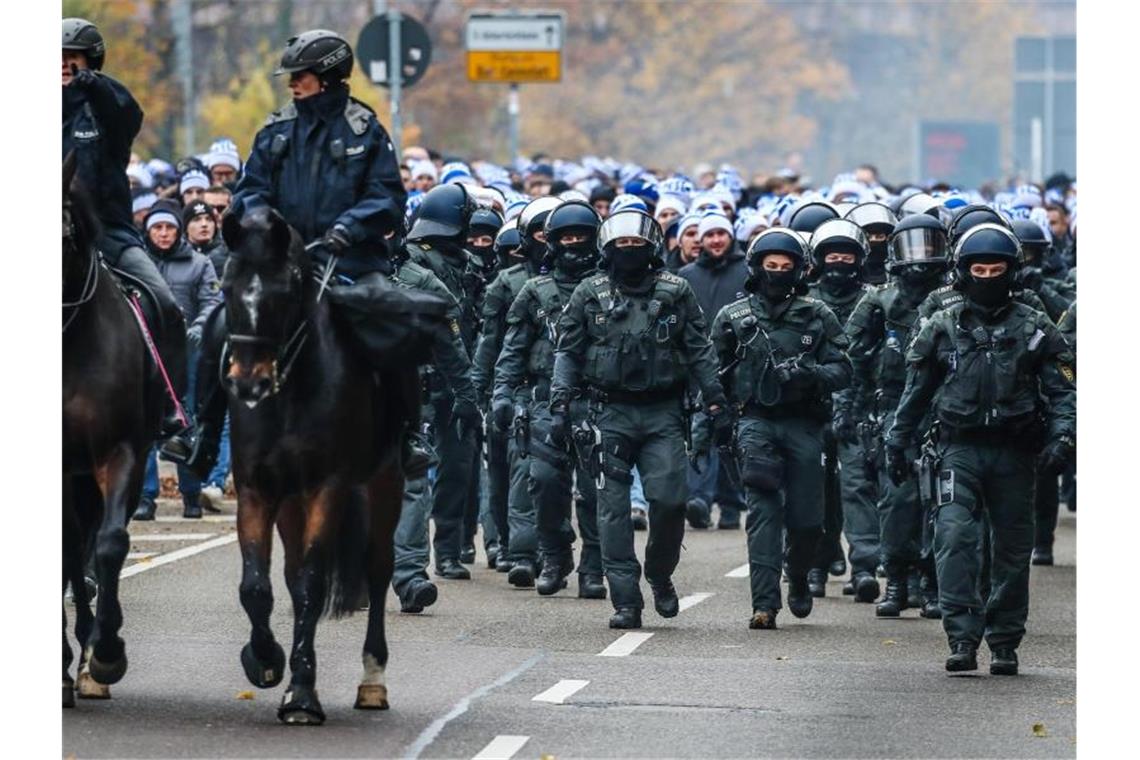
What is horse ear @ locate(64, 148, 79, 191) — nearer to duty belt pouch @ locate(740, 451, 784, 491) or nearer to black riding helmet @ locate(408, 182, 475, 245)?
duty belt pouch @ locate(740, 451, 784, 491)

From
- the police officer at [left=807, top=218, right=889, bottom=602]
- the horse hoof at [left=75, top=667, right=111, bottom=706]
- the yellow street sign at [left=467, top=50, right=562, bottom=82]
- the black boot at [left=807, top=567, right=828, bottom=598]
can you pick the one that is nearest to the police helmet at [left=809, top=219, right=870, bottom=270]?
the police officer at [left=807, top=218, right=889, bottom=602]

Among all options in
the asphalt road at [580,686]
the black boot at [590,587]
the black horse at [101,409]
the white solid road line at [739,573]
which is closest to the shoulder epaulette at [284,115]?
the black horse at [101,409]

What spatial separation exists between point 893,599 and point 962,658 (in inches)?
105

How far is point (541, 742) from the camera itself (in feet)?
35.7

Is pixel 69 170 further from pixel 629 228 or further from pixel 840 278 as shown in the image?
pixel 840 278

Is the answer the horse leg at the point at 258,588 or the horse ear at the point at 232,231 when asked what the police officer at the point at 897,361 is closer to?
the horse leg at the point at 258,588

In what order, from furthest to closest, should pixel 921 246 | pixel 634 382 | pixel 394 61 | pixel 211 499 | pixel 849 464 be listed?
pixel 394 61
pixel 211 499
pixel 849 464
pixel 921 246
pixel 634 382

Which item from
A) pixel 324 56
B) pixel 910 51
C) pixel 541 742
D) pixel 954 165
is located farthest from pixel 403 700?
pixel 910 51

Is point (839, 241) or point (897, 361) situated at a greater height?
point (839, 241)

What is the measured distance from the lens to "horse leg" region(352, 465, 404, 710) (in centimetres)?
1158

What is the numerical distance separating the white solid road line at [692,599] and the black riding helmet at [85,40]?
204 inches

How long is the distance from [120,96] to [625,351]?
3.76 metres

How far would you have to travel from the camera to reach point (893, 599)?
16094 millimetres

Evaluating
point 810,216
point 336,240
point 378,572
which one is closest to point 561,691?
point 378,572
